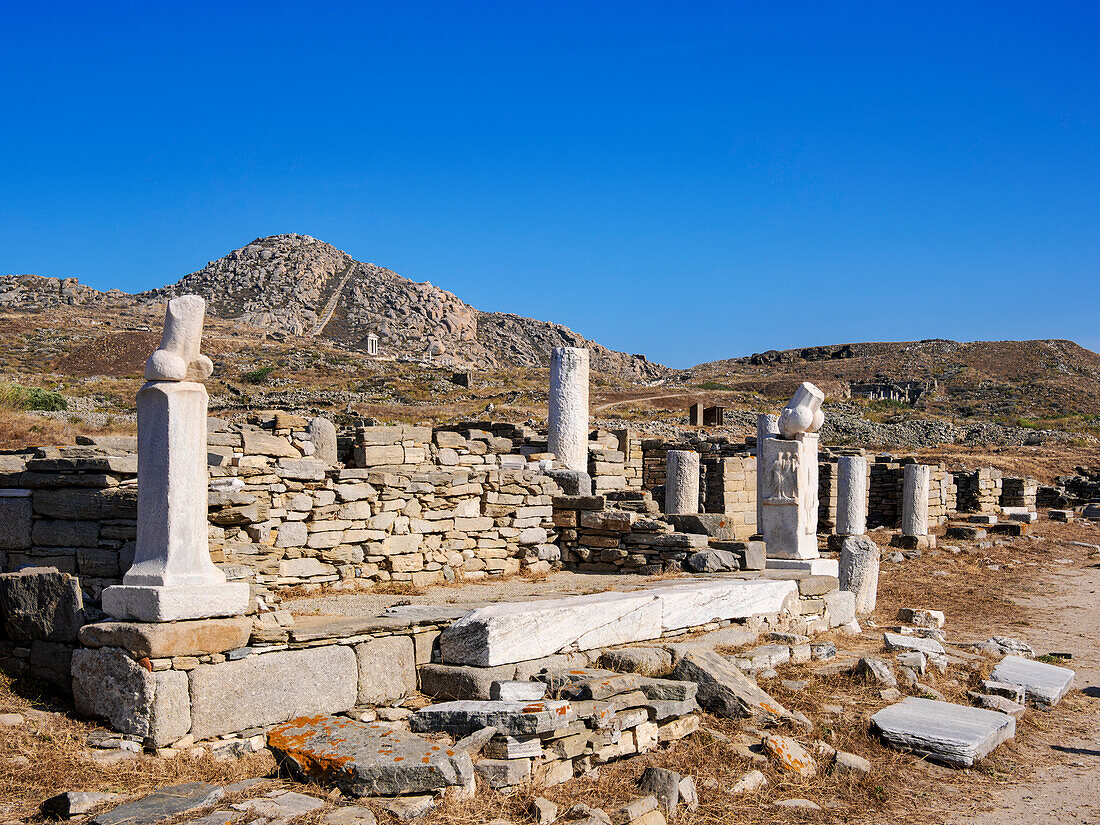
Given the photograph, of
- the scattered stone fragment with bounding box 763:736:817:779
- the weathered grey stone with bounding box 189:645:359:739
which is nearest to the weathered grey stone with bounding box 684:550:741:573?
the scattered stone fragment with bounding box 763:736:817:779

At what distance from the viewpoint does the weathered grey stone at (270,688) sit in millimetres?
5344

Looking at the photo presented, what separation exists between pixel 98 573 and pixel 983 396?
69.1 metres

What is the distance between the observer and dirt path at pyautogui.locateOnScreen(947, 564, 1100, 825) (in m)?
5.48

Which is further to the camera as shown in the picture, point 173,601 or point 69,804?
point 173,601

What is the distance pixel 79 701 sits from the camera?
557 centimetres

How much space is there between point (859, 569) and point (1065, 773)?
5.34 metres

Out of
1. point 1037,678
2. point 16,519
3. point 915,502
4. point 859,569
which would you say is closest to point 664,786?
point 1037,678

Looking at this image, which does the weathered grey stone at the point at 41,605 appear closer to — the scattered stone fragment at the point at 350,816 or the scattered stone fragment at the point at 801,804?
the scattered stone fragment at the point at 350,816

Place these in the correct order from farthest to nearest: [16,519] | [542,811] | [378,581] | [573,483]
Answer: [573,483]
[378,581]
[16,519]
[542,811]

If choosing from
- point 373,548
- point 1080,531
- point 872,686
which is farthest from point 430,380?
point 872,686

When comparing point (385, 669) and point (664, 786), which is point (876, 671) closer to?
point (664, 786)

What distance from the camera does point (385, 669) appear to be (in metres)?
6.14

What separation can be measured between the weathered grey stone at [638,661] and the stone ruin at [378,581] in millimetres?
22

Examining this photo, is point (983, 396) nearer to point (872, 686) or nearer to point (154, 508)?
point (872, 686)
